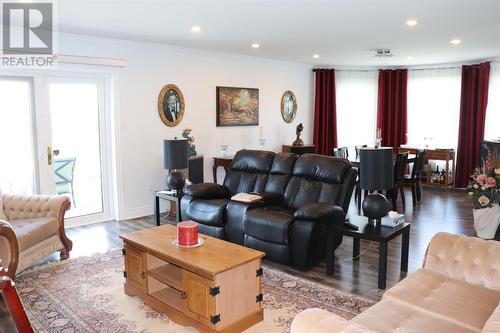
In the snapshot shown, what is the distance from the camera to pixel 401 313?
7.07 feet

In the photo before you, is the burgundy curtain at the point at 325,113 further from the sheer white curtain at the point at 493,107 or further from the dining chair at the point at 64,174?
the dining chair at the point at 64,174

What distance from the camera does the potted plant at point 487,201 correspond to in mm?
4824

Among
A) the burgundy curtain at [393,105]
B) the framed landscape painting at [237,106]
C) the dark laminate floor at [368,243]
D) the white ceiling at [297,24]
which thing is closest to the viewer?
the dark laminate floor at [368,243]

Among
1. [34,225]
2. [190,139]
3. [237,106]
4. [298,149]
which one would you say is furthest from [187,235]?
[298,149]

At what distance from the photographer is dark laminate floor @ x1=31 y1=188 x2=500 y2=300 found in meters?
3.71

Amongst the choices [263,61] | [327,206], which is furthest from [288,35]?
[327,206]

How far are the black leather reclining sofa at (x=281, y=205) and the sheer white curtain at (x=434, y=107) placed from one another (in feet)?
16.8

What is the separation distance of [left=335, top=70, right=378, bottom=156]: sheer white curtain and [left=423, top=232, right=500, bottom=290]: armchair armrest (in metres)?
6.75

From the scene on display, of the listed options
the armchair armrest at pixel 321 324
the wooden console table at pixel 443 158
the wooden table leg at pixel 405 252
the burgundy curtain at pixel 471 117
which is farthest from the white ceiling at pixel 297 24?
the armchair armrest at pixel 321 324

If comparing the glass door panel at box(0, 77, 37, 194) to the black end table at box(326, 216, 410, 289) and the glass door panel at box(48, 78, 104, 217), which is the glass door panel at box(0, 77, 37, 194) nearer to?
the glass door panel at box(48, 78, 104, 217)

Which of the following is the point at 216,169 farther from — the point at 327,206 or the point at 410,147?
the point at 410,147

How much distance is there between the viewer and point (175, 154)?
5.22 meters

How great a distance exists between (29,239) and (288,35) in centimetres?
393

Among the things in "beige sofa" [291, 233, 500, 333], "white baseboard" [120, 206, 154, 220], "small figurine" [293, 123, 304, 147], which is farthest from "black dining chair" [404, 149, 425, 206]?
"beige sofa" [291, 233, 500, 333]
